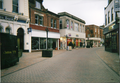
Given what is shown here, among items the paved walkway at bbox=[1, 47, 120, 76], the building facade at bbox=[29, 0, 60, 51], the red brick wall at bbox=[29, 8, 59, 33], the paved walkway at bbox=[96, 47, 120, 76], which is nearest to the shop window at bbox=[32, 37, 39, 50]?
the building facade at bbox=[29, 0, 60, 51]

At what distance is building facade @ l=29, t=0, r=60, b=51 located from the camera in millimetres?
18641

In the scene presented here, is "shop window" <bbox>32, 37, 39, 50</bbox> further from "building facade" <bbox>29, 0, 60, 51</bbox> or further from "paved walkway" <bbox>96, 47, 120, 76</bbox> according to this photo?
"paved walkway" <bbox>96, 47, 120, 76</bbox>

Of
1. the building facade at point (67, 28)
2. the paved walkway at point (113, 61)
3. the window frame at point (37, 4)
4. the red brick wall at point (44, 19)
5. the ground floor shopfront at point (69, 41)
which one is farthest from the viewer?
the ground floor shopfront at point (69, 41)

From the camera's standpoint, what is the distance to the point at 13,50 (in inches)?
278

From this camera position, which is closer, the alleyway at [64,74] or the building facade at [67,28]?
the alleyway at [64,74]

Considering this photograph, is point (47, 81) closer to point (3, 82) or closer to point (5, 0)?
point (3, 82)

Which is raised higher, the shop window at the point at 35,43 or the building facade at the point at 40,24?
the building facade at the point at 40,24

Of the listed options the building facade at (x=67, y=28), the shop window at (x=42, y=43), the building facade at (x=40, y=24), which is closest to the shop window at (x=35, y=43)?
the building facade at (x=40, y=24)

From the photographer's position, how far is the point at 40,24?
67.8 ft

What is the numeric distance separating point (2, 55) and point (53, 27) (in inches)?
735

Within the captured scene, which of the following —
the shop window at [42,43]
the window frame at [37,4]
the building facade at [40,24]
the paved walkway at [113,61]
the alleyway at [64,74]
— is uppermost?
the window frame at [37,4]

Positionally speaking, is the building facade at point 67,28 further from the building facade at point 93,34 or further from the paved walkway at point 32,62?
the building facade at point 93,34

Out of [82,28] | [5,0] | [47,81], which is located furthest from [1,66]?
[82,28]

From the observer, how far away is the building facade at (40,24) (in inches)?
734
